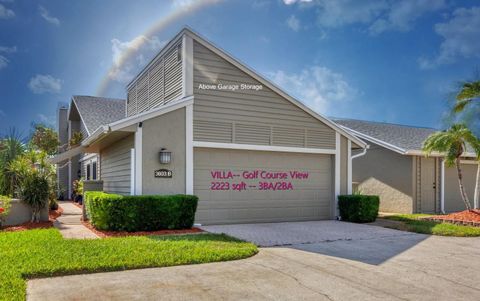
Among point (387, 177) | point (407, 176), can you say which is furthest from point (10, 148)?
point (407, 176)

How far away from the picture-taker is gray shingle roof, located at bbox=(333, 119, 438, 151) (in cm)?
1651

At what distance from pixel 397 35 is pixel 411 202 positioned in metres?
14.7

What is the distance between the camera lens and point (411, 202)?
15.5 m

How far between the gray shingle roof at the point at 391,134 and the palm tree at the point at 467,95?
110 inches

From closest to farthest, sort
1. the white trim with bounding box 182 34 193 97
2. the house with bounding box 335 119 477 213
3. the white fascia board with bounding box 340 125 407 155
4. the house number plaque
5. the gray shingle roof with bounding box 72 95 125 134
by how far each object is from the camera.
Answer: the house number plaque, the white trim with bounding box 182 34 193 97, the white fascia board with bounding box 340 125 407 155, the house with bounding box 335 119 477 213, the gray shingle roof with bounding box 72 95 125 134

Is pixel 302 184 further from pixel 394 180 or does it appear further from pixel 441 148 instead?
pixel 394 180

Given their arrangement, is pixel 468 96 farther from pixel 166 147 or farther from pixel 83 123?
pixel 83 123

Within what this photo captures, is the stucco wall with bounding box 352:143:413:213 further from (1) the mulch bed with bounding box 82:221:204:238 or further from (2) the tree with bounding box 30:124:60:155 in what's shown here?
(2) the tree with bounding box 30:124:60:155

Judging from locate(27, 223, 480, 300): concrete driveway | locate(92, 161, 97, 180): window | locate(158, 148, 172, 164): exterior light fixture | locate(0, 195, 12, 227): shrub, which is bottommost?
locate(27, 223, 480, 300): concrete driveway

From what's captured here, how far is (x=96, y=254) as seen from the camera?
20.2 ft

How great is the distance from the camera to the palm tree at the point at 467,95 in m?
12.8

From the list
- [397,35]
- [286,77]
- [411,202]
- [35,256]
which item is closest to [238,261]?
[35,256]

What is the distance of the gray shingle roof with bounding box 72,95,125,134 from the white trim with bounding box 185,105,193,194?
10.1 metres

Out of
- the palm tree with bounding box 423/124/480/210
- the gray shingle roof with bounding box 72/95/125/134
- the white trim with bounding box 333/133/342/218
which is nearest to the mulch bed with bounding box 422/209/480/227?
the palm tree with bounding box 423/124/480/210
